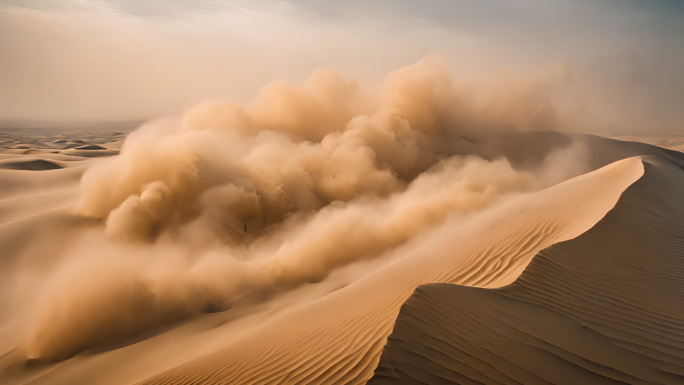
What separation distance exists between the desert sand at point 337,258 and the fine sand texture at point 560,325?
0.08ft

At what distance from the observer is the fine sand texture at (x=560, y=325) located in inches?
146

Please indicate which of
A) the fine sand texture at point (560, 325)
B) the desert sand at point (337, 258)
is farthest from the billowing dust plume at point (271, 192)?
the fine sand texture at point (560, 325)

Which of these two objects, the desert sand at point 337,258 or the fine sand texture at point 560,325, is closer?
the fine sand texture at point 560,325

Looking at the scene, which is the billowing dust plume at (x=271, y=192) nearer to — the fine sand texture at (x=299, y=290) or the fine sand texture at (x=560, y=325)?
the fine sand texture at (x=299, y=290)

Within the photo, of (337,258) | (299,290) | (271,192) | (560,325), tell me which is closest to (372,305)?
(560,325)

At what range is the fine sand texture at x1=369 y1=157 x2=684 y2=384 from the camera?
12.2 feet

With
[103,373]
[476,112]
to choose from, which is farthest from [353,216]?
[476,112]

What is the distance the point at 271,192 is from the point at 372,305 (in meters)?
10.1

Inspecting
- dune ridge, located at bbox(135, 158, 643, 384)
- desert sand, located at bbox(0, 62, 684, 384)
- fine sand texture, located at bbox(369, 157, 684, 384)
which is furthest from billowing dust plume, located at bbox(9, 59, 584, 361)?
fine sand texture, located at bbox(369, 157, 684, 384)

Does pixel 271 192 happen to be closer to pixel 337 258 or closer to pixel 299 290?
pixel 337 258

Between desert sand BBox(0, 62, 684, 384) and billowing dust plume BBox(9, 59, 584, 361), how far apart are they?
0.07m

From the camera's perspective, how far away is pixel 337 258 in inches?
422

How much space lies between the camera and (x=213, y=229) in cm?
1323

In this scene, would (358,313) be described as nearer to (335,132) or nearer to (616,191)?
(616,191)
